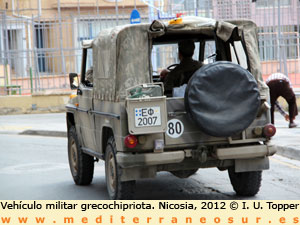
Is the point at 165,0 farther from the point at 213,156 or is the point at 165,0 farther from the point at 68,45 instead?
the point at 213,156

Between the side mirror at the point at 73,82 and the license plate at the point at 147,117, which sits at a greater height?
the side mirror at the point at 73,82

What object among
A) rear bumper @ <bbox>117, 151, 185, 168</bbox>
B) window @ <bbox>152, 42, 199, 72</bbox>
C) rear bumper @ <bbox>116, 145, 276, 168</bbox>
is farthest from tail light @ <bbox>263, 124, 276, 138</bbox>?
window @ <bbox>152, 42, 199, 72</bbox>

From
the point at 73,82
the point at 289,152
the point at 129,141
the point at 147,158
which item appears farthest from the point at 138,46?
the point at 289,152

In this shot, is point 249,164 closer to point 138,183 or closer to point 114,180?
point 114,180

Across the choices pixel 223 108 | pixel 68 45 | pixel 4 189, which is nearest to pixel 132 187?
pixel 223 108

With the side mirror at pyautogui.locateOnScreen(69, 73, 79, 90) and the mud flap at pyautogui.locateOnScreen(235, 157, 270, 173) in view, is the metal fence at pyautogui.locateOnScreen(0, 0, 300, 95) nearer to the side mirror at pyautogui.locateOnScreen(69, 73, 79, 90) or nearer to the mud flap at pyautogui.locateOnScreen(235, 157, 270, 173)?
the side mirror at pyautogui.locateOnScreen(69, 73, 79, 90)

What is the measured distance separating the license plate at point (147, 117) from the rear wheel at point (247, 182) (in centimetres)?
136

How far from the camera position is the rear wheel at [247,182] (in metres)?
8.55

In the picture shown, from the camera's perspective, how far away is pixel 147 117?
7508 mm

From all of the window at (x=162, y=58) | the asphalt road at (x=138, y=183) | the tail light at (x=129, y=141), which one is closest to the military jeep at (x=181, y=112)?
the tail light at (x=129, y=141)

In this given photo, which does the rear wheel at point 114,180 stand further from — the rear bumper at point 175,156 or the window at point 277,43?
the window at point 277,43

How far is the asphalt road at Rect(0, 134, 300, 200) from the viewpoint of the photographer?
909 cm

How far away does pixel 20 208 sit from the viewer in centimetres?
823

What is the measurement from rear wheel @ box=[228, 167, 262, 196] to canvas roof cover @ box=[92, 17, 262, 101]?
1174mm
